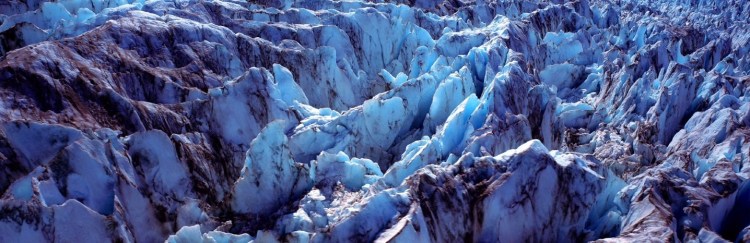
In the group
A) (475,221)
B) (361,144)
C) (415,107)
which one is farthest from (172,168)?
(415,107)

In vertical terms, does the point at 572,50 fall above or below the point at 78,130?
below

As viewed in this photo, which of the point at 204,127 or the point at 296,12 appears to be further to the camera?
the point at 296,12

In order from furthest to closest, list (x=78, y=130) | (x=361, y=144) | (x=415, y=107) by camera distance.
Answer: (x=415, y=107) → (x=361, y=144) → (x=78, y=130)

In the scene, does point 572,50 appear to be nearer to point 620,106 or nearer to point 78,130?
point 620,106

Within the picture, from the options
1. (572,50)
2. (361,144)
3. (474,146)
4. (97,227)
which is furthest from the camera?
(572,50)

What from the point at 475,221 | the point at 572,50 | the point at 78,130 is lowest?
the point at 572,50

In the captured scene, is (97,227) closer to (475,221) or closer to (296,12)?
(475,221)
